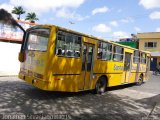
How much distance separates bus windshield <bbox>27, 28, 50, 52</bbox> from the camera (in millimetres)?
9820

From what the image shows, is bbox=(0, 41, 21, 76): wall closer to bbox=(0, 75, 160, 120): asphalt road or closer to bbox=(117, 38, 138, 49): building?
bbox=(0, 75, 160, 120): asphalt road

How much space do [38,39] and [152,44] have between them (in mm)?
38645

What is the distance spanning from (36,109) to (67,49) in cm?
290

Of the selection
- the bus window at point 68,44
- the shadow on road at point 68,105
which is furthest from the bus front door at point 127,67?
the bus window at point 68,44

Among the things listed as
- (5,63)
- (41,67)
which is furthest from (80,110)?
(5,63)

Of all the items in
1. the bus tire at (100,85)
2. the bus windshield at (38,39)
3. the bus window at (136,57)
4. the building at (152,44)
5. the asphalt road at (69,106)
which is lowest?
the asphalt road at (69,106)

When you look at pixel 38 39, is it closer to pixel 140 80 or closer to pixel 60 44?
pixel 60 44

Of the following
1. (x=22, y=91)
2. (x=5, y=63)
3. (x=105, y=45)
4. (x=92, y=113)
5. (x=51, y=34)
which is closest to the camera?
(x=92, y=113)

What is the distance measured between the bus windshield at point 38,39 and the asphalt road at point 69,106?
1.98m

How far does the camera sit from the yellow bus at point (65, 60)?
31.3 feet

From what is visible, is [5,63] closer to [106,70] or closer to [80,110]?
[106,70]

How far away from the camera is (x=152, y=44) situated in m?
46.0

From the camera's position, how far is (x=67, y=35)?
10070mm

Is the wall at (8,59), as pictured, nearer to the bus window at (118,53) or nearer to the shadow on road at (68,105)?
the shadow on road at (68,105)
